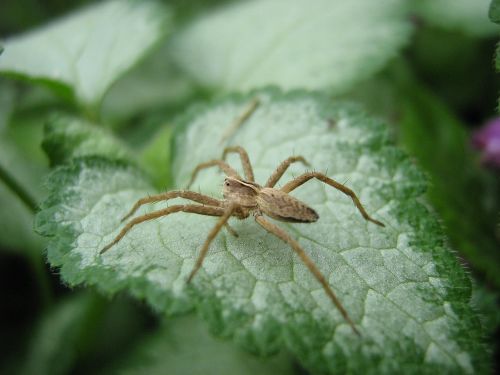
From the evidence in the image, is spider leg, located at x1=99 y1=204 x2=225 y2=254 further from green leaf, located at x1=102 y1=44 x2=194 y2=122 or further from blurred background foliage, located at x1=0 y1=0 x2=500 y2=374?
green leaf, located at x1=102 y1=44 x2=194 y2=122

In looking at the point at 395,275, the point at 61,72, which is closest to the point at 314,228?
the point at 395,275

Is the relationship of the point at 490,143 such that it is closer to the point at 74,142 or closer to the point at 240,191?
the point at 240,191

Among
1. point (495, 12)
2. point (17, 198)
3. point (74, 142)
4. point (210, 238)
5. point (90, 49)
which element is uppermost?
point (90, 49)

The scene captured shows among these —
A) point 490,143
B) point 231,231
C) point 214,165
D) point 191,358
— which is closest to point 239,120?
point 214,165

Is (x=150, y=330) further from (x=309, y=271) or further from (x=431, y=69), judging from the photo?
(x=431, y=69)

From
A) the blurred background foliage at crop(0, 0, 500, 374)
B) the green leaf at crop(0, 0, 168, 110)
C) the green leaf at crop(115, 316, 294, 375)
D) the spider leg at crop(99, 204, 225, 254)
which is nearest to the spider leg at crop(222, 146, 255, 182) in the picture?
the spider leg at crop(99, 204, 225, 254)
